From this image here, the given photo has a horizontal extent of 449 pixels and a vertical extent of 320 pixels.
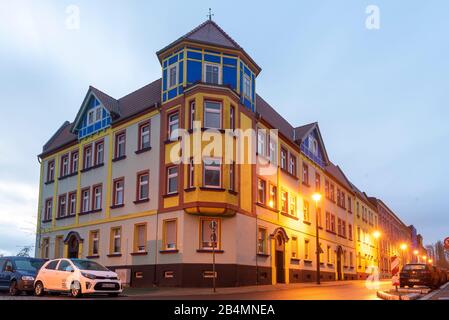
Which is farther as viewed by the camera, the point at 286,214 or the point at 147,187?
the point at 286,214

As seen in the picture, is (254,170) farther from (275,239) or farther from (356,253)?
(356,253)

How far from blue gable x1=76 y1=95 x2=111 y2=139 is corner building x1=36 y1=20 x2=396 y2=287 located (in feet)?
0.31

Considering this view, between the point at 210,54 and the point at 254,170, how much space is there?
7.62m

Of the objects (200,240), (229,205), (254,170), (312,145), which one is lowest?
(200,240)

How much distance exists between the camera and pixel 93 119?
3772 centimetres

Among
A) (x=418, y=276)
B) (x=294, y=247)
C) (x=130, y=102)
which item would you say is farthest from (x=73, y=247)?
(x=418, y=276)

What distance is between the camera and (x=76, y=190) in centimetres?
3812

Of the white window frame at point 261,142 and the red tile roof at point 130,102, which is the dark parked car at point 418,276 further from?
the red tile roof at point 130,102

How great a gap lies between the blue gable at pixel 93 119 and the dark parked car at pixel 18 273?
48.9 feet

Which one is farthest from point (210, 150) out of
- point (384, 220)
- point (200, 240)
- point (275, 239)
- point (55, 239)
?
point (384, 220)

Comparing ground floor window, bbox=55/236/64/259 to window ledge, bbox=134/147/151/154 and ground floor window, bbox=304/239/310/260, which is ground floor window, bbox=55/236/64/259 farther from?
ground floor window, bbox=304/239/310/260

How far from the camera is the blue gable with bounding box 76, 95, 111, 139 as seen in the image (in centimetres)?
3625

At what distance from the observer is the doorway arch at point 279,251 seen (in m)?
33.7

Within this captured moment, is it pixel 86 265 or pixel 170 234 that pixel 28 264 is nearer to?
pixel 86 265
